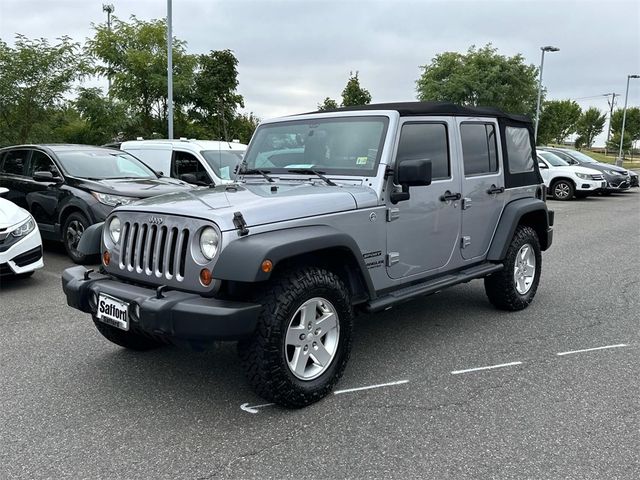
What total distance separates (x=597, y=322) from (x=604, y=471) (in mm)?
2701

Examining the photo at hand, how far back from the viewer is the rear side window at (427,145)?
4281mm

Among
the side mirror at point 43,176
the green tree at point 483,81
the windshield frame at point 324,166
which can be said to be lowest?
the side mirror at point 43,176

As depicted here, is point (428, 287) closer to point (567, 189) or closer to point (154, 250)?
point (154, 250)

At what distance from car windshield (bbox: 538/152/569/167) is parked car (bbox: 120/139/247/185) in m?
11.9

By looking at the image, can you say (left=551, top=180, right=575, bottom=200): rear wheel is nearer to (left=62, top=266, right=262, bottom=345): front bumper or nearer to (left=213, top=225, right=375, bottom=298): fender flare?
(left=213, top=225, right=375, bottom=298): fender flare

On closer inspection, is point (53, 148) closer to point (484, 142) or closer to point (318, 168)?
point (318, 168)

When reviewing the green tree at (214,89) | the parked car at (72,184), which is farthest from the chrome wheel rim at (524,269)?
the green tree at (214,89)

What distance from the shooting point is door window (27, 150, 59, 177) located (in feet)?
27.4

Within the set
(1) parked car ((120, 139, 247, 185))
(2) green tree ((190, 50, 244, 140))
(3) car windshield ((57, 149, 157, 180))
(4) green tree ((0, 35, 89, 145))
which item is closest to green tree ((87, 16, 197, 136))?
(2) green tree ((190, 50, 244, 140))

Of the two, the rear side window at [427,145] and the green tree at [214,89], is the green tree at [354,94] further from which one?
the rear side window at [427,145]

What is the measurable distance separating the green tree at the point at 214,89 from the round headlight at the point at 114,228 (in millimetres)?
18042

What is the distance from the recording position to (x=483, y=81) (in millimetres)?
36688

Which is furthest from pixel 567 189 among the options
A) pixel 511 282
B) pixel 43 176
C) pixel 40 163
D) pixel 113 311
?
pixel 113 311

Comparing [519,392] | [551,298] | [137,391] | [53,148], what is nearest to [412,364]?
[519,392]
